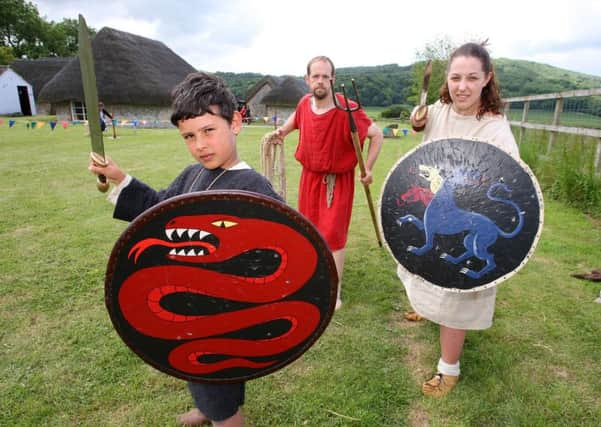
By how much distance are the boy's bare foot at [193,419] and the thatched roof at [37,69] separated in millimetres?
42328

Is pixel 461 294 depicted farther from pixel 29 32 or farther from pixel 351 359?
pixel 29 32

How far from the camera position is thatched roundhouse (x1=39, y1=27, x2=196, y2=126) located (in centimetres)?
2381

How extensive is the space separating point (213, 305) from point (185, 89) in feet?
2.49

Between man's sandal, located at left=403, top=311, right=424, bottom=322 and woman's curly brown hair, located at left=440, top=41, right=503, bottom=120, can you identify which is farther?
man's sandal, located at left=403, top=311, right=424, bottom=322

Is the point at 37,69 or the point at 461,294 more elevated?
the point at 37,69

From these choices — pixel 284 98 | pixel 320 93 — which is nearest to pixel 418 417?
pixel 320 93

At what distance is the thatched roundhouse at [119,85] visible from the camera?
78.1ft

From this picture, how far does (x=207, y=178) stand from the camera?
Result: 1.43 metres

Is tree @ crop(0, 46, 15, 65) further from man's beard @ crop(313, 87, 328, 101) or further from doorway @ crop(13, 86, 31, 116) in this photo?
man's beard @ crop(313, 87, 328, 101)

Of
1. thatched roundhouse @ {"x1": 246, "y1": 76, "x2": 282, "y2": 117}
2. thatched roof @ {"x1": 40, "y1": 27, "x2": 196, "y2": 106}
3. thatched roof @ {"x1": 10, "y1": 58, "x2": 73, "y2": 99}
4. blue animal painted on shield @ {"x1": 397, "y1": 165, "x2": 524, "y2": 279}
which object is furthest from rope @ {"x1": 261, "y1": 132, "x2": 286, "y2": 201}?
thatched roof @ {"x1": 10, "y1": 58, "x2": 73, "y2": 99}

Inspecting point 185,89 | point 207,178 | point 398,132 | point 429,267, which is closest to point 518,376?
point 429,267

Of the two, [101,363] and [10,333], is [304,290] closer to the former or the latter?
[101,363]

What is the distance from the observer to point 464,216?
1590mm

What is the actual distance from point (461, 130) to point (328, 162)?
960 millimetres
